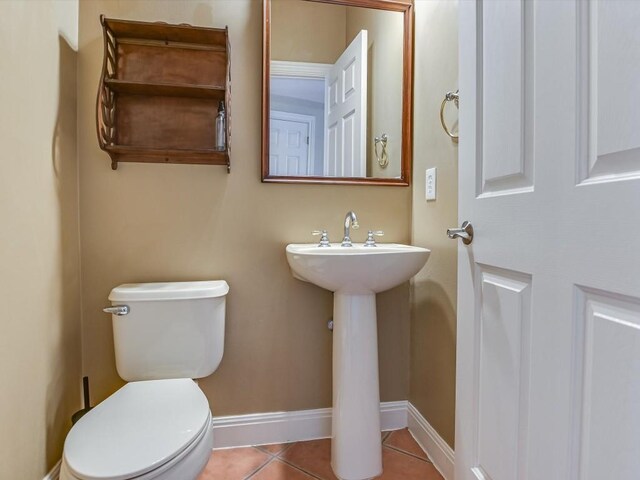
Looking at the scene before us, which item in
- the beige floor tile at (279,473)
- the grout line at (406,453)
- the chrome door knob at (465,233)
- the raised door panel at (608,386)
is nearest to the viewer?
the raised door panel at (608,386)

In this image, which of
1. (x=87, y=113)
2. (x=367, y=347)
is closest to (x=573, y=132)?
(x=367, y=347)

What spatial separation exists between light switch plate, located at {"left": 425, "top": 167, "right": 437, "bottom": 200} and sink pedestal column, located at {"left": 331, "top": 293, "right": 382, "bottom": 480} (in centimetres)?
48

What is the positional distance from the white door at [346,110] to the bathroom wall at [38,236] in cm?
100

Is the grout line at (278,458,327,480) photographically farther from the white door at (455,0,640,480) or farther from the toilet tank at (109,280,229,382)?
the white door at (455,0,640,480)

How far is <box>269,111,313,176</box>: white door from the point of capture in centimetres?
155

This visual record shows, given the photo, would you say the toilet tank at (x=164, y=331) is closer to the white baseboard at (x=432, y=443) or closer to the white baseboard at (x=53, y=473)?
the white baseboard at (x=53, y=473)

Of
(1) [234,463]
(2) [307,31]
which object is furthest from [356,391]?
(2) [307,31]

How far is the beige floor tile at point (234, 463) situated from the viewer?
1.39m

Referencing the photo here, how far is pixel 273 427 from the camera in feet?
5.24

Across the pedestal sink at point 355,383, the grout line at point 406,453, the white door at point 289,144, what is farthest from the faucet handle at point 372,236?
the grout line at point 406,453

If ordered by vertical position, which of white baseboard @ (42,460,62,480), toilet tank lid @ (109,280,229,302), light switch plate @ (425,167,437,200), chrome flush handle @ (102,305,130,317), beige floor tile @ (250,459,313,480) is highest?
A: light switch plate @ (425,167,437,200)

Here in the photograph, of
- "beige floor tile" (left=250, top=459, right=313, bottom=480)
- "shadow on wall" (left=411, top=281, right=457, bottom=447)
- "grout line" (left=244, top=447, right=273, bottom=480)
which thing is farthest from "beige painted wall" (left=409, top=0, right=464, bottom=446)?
"grout line" (left=244, top=447, right=273, bottom=480)

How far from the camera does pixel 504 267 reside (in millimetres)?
843

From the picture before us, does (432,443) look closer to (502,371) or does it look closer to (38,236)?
(502,371)
